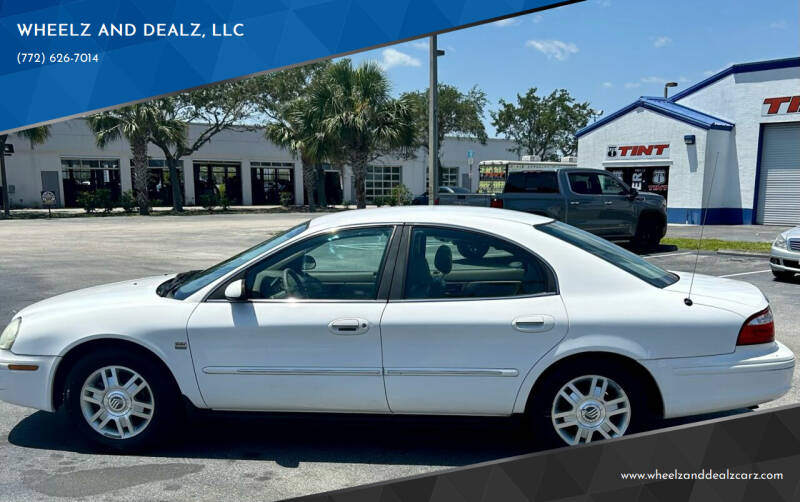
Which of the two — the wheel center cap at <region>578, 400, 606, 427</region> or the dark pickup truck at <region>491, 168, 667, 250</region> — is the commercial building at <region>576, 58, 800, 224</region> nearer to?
the dark pickup truck at <region>491, 168, 667, 250</region>

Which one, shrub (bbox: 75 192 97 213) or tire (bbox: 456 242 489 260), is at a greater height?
tire (bbox: 456 242 489 260)

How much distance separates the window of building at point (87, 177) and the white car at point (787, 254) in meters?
36.8

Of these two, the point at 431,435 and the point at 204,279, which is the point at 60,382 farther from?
the point at 431,435

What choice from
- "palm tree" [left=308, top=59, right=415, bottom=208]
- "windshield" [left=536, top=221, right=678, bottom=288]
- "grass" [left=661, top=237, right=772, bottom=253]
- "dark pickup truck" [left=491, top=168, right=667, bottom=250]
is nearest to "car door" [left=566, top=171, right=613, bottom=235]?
"dark pickup truck" [left=491, top=168, right=667, bottom=250]

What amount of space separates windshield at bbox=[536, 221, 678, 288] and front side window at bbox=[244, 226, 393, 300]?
3.56 ft

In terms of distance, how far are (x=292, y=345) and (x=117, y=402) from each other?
1212mm

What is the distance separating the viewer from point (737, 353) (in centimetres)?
349

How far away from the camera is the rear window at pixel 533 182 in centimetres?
1423

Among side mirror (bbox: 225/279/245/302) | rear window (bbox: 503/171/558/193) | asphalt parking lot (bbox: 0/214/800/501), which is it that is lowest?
asphalt parking lot (bbox: 0/214/800/501)

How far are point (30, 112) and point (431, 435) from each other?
652 inches

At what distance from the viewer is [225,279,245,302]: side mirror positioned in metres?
3.67

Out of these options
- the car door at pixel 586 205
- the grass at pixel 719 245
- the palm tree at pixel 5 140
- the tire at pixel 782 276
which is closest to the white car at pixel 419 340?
the tire at pixel 782 276

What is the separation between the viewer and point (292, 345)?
3641 millimetres

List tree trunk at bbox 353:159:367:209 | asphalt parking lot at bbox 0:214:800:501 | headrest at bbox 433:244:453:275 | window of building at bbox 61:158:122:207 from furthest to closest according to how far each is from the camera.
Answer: window of building at bbox 61:158:122:207
tree trunk at bbox 353:159:367:209
headrest at bbox 433:244:453:275
asphalt parking lot at bbox 0:214:800:501
